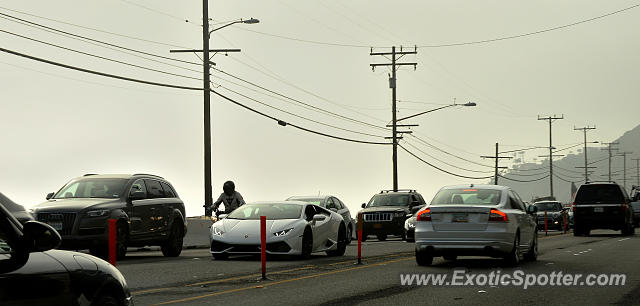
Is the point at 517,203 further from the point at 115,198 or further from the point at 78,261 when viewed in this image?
the point at 78,261

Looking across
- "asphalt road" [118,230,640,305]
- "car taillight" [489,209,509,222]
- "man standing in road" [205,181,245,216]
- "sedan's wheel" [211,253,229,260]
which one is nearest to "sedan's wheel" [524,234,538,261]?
"asphalt road" [118,230,640,305]

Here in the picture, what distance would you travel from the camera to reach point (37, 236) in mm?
5914

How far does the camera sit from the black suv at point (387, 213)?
121 feet

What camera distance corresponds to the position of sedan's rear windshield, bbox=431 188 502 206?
19391 millimetres

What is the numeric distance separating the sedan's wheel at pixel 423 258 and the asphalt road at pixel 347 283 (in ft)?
0.47

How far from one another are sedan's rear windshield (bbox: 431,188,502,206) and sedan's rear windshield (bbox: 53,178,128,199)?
6.71 meters

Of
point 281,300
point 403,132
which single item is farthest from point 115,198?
point 403,132

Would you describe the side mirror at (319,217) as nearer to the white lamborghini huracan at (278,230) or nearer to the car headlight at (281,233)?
the white lamborghini huracan at (278,230)

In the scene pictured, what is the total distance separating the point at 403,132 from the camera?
73.7m

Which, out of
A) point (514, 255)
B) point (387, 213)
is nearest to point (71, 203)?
point (514, 255)

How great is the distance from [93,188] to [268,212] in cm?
373

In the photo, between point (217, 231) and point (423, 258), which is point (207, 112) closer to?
point (217, 231)

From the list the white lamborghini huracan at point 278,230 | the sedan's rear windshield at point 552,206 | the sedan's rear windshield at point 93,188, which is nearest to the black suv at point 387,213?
the white lamborghini huracan at point 278,230

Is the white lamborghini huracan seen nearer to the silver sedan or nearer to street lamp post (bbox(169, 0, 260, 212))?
the silver sedan
